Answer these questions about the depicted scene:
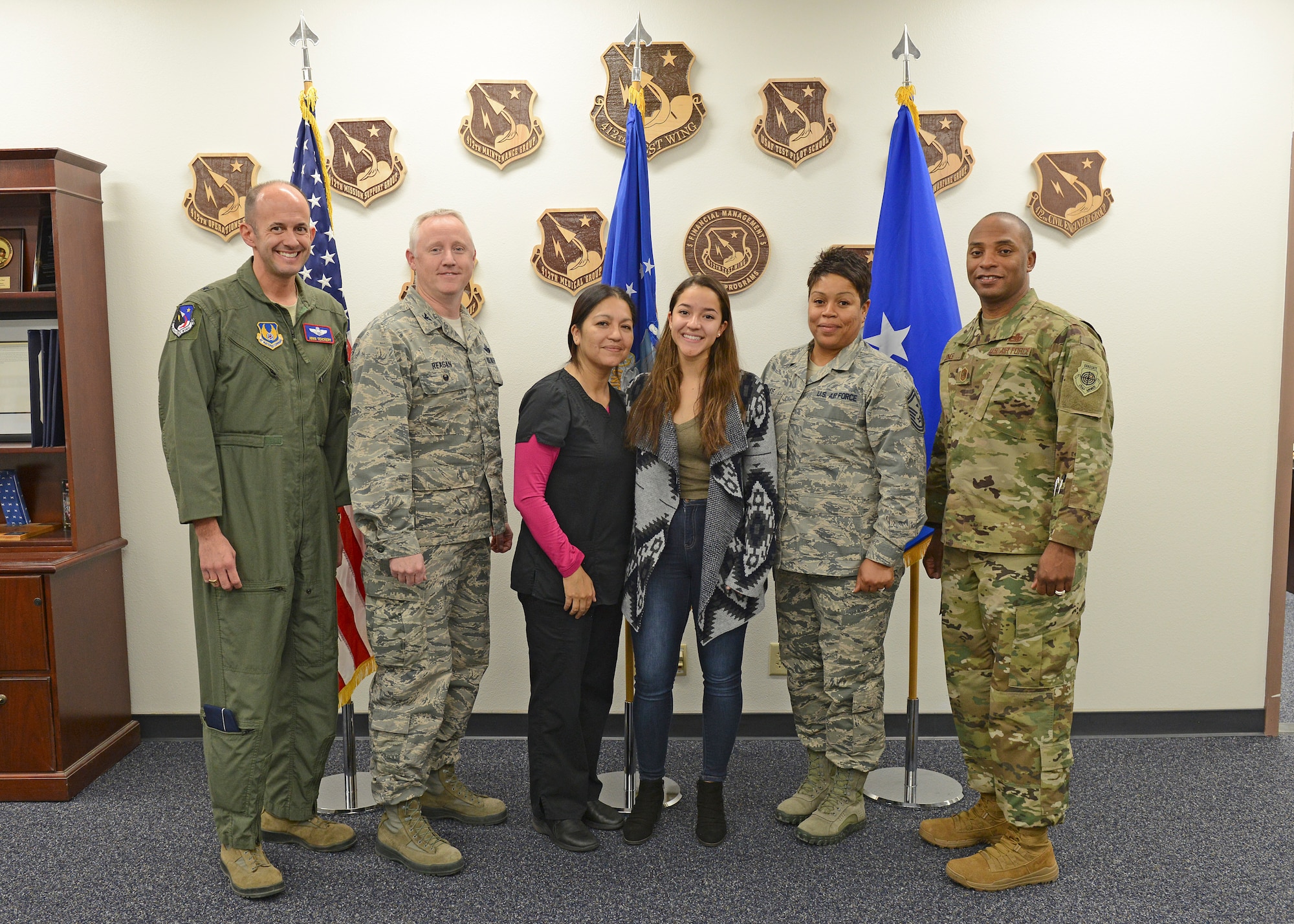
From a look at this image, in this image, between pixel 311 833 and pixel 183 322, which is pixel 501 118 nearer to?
pixel 183 322

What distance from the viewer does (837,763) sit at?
2.37 metres

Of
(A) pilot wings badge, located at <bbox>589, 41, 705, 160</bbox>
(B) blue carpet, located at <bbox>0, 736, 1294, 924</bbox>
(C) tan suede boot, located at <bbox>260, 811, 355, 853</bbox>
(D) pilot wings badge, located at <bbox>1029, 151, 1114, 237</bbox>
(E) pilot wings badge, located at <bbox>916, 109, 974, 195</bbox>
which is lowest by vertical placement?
(B) blue carpet, located at <bbox>0, 736, 1294, 924</bbox>

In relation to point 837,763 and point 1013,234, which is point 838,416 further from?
point 837,763

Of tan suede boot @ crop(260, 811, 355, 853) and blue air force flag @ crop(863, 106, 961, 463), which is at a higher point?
blue air force flag @ crop(863, 106, 961, 463)

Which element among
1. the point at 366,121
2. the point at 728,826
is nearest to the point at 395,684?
the point at 728,826

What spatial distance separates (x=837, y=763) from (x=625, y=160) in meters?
1.94

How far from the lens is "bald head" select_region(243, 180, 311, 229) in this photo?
2148mm

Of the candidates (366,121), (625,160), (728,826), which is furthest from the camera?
(366,121)

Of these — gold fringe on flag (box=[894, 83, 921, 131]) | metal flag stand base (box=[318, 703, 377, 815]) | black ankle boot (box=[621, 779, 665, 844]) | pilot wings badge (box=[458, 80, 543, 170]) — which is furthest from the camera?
pilot wings badge (box=[458, 80, 543, 170])

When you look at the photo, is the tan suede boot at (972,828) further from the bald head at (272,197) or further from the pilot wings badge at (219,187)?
the pilot wings badge at (219,187)

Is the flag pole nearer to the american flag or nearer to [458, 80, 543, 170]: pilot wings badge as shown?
the american flag

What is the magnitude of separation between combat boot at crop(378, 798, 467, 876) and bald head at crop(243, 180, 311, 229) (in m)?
1.61

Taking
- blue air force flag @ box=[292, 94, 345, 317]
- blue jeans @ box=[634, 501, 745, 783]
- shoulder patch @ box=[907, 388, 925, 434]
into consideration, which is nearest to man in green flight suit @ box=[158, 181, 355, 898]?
blue air force flag @ box=[292, 94, 345, 317]

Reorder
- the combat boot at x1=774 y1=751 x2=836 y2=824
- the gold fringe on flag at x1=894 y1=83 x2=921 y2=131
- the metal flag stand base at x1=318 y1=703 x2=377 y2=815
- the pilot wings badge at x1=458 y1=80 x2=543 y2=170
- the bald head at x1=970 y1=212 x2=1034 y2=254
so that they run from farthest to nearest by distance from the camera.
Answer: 1. the pilot wings badge at x1=458 y1=80 x2=543 y2=170
2. the gold fringe on flag at x1=894 y1=83 x2=921 y2=131
3. the metal flag stand base at x1=318 y1=703 x2=377 y2=815
4. the combat boot at x1=774 y1=751 x2=836 y2=824
5. the bald head at x1=970 y1=212 x2=1034 y2=254
